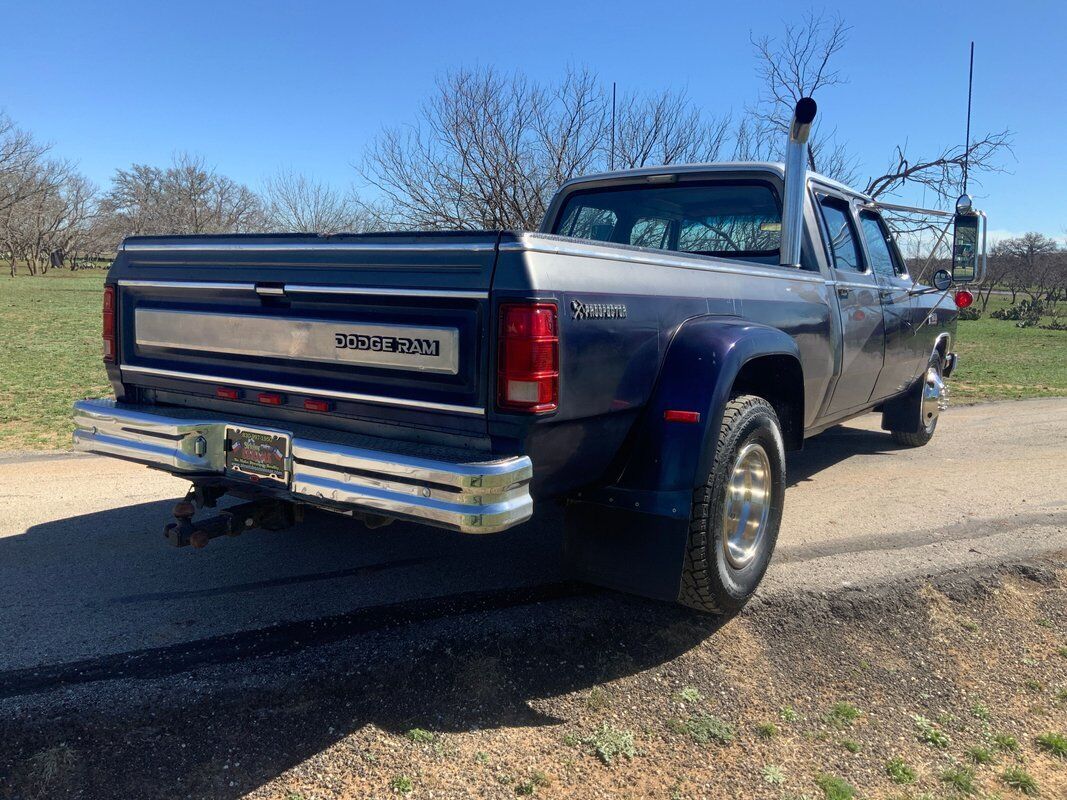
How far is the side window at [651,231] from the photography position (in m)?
5.16

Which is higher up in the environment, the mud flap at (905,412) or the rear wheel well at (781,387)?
the rear wheel well at (781,387)

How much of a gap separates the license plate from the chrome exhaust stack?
291 cm

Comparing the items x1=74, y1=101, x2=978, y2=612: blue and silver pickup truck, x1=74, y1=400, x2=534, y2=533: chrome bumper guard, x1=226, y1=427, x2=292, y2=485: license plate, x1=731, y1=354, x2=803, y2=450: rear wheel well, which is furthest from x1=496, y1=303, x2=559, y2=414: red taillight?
x1=731, y1=354, x2=803, y2=450: rear wheel well

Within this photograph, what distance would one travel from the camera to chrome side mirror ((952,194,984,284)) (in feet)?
17.6

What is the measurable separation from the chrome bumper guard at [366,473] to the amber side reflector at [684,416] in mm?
716

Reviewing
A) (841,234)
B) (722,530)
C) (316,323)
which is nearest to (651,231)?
(841,234)

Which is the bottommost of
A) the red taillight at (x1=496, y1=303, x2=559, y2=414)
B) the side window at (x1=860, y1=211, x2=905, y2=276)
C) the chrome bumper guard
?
the chrome bumper guard

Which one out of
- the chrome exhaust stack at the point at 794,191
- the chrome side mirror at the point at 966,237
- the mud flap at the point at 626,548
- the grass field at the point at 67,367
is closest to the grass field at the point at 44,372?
the grass field at the point at 67,367

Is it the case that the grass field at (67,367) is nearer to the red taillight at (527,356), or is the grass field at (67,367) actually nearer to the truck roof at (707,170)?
the truck roof at (707,170)

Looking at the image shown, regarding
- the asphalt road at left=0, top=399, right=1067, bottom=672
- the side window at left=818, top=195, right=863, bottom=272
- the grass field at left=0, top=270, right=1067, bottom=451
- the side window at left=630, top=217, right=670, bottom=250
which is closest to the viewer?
the asphalt road at left=0, top=399, right=1067, bottom=672

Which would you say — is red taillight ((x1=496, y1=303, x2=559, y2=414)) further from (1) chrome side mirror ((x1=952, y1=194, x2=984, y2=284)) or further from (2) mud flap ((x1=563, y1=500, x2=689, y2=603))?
(1) chrome side mirror ((x1=952, y1=194, x2=984, y2=284))

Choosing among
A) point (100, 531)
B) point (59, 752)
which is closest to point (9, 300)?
point (100, 531)

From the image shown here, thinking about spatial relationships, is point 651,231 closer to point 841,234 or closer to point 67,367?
point 841,234

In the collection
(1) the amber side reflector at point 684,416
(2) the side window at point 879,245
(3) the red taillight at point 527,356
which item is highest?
(2) the side window at point 879,245
